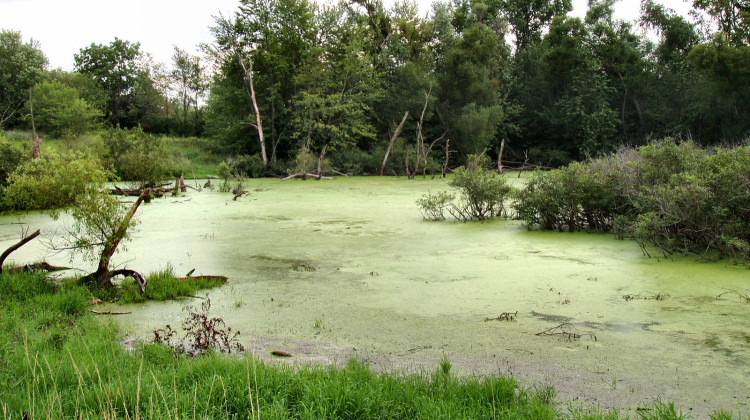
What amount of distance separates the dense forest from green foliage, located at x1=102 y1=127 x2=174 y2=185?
267 inches

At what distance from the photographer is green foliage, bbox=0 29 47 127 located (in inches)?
1292

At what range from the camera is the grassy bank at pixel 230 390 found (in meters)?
2.33

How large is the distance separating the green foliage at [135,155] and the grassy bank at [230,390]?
13064 millimetres

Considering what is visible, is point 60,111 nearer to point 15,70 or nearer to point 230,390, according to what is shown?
point 15,70

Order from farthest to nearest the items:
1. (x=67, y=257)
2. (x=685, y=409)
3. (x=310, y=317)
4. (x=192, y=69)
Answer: (x=192, y=69) → (x=67, y=257) → (x=310, y=317) → (x=685, y=409)

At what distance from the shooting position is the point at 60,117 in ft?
97.8

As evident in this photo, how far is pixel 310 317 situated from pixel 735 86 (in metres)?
22.6

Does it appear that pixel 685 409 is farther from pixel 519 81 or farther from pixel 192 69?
pixel 192 69

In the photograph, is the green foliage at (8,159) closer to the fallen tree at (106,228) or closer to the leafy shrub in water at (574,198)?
the fallen tree at (106,228)

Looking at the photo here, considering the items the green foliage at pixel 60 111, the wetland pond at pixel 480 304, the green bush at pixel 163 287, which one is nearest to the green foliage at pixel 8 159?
the wetland pond at pixel 480 304

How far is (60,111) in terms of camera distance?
2962 centimetres

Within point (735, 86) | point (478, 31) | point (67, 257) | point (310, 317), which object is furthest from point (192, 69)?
point (310, 317)

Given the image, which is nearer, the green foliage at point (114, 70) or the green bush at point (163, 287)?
the green bush at point (163, 287)

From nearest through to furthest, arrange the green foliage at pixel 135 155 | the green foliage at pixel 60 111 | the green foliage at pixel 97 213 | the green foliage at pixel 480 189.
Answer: the green foliage at pixel 97 213 < the green foliage at pixel 480 189 < the green foliage at pixel 135 155 < the green foliage at pixel 60 111
